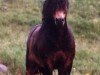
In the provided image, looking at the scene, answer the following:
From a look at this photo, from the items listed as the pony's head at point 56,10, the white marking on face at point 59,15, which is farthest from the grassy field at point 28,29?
the white marking on face at point 59,15

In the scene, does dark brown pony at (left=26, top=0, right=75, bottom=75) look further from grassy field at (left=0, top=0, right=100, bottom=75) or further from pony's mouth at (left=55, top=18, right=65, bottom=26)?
grassy field at (left=0, top=0, right=100, bottom=75)

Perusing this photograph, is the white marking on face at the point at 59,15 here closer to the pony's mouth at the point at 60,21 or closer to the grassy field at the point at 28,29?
the pony's mouth at the point at 60,21

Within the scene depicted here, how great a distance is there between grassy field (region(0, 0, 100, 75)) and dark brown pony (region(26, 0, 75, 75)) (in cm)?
177

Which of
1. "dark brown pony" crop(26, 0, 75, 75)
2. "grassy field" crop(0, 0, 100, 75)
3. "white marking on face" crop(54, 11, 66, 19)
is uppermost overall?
"white marking on face" crop(54, 11, 66, 19)

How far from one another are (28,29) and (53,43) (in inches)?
267

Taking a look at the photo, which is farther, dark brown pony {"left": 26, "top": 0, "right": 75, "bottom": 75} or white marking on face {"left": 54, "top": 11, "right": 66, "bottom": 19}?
dark brown pony {"left": 26, "top": 0, "right": 75, "bottom": 75}

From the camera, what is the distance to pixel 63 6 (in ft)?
17.3

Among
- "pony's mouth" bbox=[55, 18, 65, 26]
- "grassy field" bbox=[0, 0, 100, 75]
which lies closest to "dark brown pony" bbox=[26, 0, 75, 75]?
"pony's mouth" bbox=[55, 18, 65, 26]

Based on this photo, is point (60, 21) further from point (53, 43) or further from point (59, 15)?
point (53, 43)

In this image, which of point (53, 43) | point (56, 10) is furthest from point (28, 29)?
point (56, 10)

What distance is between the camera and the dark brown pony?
534 cm

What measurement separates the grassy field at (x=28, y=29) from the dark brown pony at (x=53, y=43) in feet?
5.82

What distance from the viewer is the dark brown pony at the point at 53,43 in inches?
210

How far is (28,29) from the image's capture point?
1225cm
